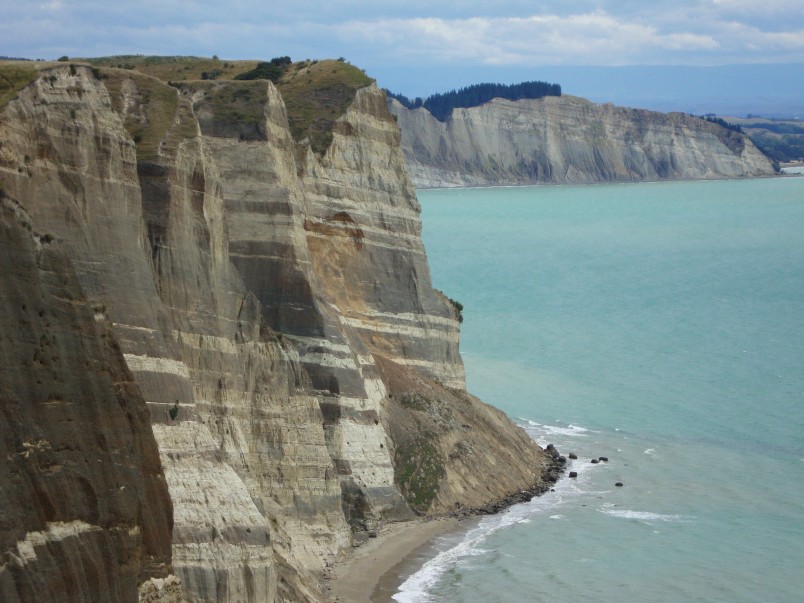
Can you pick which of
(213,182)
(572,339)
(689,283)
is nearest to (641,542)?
(213,182)

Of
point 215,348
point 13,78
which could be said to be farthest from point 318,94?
point 13,78

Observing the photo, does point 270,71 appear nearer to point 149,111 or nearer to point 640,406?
point 149,111

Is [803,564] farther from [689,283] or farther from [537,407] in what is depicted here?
[689,283]

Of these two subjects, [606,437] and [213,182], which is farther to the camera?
[606,437]

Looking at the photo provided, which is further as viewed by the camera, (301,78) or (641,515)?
(301,78)

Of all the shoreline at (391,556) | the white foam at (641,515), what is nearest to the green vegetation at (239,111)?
the shoreline at (391,556)

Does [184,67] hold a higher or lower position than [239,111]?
higher
